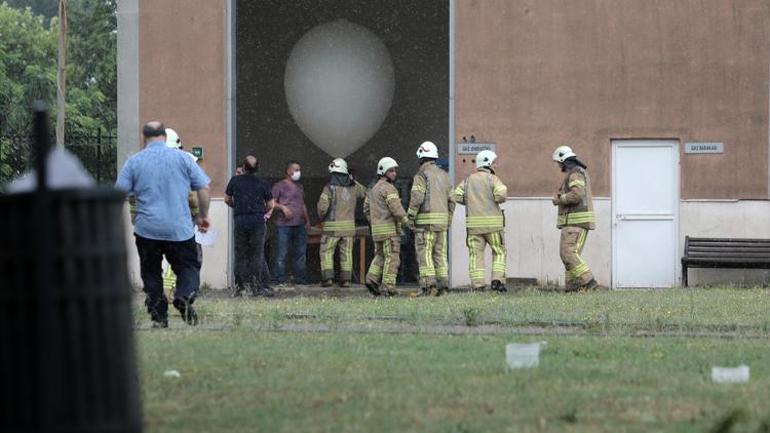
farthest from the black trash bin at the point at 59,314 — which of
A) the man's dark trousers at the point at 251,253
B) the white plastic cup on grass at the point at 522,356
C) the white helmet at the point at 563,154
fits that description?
the white helmet at the point at 563,154

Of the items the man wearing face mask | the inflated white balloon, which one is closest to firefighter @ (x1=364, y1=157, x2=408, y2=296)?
the man wearing face mask

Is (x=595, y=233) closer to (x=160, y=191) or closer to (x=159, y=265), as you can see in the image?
(x=159, y=265)

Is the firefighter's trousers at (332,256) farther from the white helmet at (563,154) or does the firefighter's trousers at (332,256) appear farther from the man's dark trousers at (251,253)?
the white helmet at (563,154)

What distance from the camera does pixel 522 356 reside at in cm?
1016

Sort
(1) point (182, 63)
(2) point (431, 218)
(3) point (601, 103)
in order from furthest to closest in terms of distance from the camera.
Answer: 1. (1) point (182, 63)
2. (3) point (601, 103)
3. (2) point (431, 218)

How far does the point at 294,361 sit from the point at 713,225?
1519 centimetres

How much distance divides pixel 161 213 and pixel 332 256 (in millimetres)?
11916

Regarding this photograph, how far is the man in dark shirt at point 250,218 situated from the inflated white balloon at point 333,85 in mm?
10744

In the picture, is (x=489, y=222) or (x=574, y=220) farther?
(x=489, y=222)

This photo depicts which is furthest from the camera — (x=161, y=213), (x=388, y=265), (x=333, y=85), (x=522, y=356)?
(x=333, y=85)

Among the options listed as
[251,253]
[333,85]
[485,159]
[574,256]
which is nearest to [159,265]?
[251,253]

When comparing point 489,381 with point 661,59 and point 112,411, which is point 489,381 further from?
point 661,59

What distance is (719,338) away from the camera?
42.2 feet

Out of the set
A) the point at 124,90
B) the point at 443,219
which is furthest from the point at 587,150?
the point at 124,90
